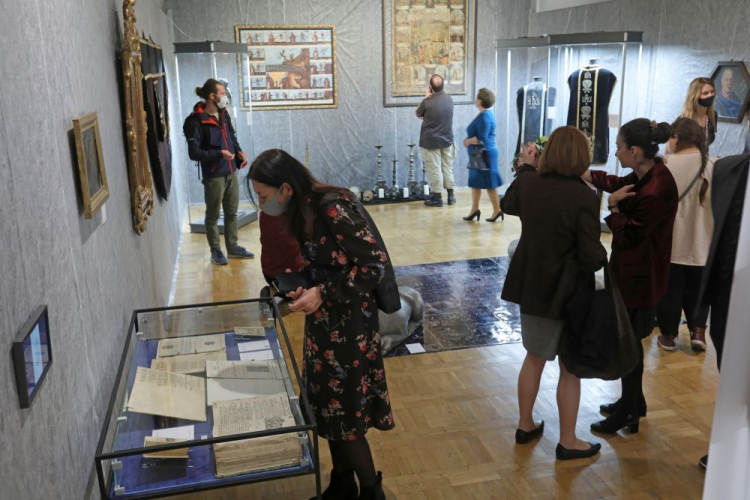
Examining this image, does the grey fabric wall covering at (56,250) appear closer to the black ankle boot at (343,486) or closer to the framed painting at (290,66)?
the black ankle boot at (343,486)

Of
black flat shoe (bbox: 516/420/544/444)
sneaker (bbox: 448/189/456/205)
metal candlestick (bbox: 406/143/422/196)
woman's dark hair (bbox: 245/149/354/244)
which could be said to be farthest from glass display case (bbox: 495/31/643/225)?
woman's dark hair (bbox: 245/149/354/244)

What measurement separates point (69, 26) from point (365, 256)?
1.34m

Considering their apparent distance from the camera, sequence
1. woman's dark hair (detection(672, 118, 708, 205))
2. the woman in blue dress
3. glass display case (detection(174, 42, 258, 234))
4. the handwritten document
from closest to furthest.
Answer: the handwritten document
woman's dark hair (detection(672, 118, 708, 205))
glass display case (detection(174, 42, 258, 234))
the woman in blue dress

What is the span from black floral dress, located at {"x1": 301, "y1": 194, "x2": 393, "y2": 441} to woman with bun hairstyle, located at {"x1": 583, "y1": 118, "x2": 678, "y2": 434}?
4.87ft

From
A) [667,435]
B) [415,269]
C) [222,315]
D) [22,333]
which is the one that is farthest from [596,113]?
[22,333]

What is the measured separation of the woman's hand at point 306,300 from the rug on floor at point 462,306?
2381 mm

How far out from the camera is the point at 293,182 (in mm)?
2561

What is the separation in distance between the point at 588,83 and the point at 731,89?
178 centimetres

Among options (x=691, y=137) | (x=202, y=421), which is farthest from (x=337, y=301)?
(x=691, y=137)

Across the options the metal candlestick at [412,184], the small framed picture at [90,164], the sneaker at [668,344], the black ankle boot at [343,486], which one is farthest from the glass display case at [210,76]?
the black ankle boot at [343,486]

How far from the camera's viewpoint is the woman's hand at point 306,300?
8.29 ft

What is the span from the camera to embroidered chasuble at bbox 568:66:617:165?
317 inches

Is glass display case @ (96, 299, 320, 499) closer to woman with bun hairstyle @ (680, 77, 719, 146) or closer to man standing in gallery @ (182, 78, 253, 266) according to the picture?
man standing in gallery @ (182, 78, 253, 266)

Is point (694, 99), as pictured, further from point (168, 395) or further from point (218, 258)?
point (168, 395)
